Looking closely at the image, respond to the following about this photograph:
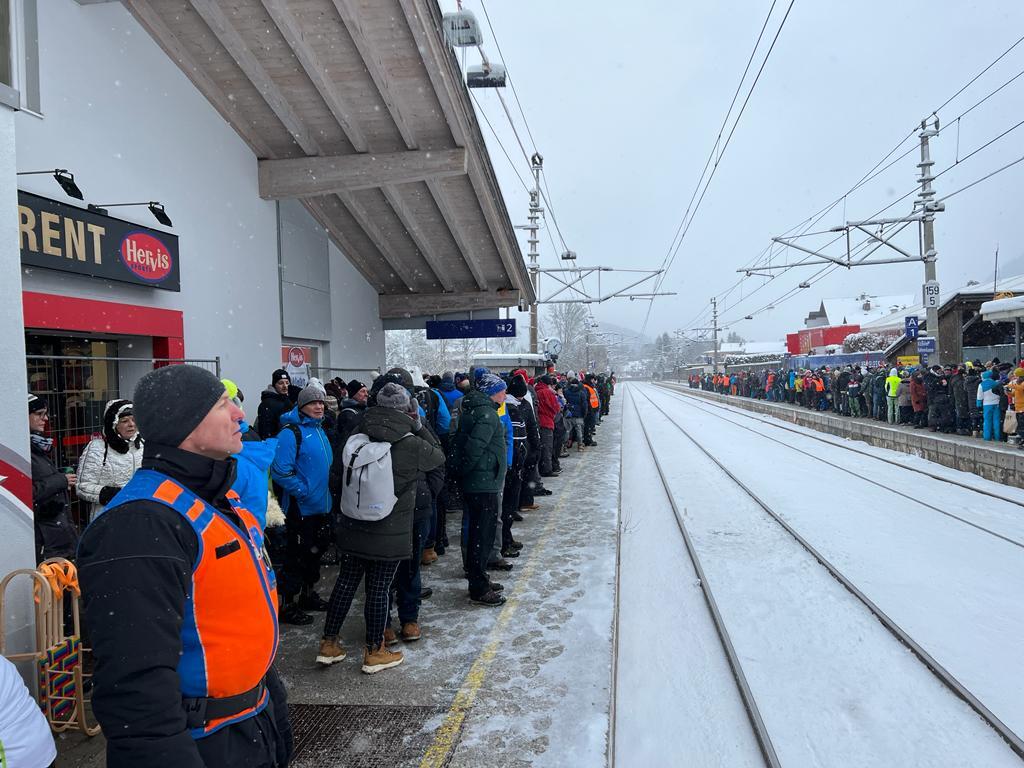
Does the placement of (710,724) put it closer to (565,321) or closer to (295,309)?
(295,309)

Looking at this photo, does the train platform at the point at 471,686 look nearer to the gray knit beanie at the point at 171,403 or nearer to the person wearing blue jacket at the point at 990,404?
the gray knit beanie at the point at 171,403

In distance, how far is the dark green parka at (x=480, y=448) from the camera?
5699 millimetres

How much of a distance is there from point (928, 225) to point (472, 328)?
43.4ft

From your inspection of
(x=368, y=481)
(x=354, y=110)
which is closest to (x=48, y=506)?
(x=368, y=481)

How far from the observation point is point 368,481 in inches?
166

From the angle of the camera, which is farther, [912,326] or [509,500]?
[912,326]

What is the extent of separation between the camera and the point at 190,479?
177 centimetres

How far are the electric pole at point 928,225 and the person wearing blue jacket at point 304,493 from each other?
18.6 meters

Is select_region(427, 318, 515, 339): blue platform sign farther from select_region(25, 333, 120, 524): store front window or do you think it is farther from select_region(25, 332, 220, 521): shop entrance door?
select_region(25, 333, 120, 524): store front window

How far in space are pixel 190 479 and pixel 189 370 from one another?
0.30m

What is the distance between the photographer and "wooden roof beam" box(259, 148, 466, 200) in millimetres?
10695

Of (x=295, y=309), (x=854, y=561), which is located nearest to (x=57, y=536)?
(x=854, y=561)

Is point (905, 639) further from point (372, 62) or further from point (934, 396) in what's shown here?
point (934, 396)

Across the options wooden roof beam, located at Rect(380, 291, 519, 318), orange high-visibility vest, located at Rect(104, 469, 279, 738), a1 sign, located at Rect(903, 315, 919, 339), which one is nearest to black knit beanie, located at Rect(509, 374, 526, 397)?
orange high-visibility vest, located at Rect(104, 469, 279, 738)
